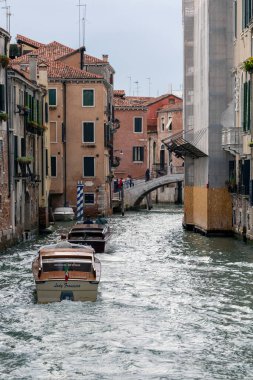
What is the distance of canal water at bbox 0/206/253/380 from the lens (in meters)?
14.3

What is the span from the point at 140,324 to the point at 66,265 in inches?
127

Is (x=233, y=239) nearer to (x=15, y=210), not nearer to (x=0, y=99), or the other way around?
(x=15, y=210)

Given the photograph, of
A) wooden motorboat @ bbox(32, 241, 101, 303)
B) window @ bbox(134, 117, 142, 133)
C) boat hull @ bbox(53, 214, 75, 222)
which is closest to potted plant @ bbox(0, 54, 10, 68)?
wooden motorboat @ bbox(32, 241, 101, 303)

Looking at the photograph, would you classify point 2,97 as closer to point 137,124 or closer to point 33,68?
point 33,68

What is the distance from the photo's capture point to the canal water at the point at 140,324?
1434 cm

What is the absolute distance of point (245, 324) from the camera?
17297 millimetres

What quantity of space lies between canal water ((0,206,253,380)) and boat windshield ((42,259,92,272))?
2.38 ft

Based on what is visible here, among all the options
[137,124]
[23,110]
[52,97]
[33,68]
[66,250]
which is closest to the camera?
[66,250]

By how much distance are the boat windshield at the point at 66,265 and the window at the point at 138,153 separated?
161 feet

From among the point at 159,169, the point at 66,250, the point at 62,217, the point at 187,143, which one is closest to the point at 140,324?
the point at 66,250

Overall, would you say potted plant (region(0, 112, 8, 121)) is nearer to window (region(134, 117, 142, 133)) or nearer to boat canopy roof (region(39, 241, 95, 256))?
boat canopy roof (region(39, 241, 95, 256))

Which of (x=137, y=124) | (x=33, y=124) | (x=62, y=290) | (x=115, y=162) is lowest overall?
(x=62, y=290)

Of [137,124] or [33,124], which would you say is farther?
[137,124]

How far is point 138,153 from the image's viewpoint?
69688 millimetres
